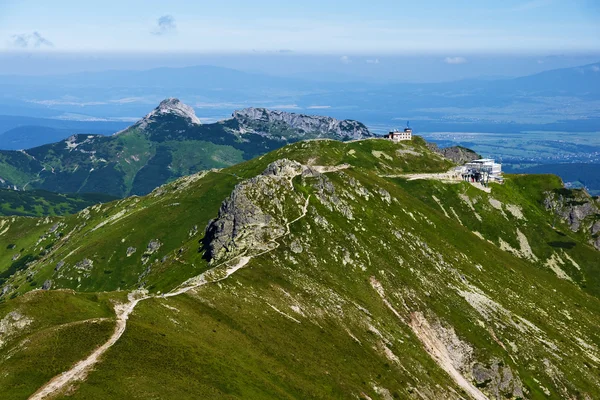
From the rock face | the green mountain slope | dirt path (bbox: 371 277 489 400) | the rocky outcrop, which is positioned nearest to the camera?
the green mountain slope

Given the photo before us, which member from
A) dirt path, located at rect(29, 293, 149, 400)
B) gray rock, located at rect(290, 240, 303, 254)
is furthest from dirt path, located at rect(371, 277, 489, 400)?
dirt path, located at rect(29, 293, 149, 400)

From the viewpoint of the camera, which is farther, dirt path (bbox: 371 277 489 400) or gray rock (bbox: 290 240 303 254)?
gray rock (bbox: 290 240 303 254)

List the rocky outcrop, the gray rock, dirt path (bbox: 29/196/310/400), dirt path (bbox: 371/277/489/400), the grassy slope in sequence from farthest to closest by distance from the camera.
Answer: the gray rock
the rocky outcrop
dirt path (bbox: 371/277/489/400)
the grassy slope
dirt path (bbox: 29/196/310/400)

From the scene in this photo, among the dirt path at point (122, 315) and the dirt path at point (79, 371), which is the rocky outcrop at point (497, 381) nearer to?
the dirt path at point (122, 315)

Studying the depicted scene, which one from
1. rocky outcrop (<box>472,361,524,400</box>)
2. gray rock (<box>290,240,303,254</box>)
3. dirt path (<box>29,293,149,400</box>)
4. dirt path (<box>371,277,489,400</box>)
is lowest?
rocky outcrop (<box>472,361,524,400</box>)

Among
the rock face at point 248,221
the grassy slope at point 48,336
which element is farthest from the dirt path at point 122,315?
the rock face at point 248,221

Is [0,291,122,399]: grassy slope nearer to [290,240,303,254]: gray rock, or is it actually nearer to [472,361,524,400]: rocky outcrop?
[290,240,303,254]: gray rock
